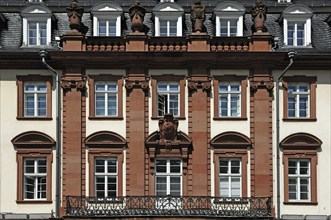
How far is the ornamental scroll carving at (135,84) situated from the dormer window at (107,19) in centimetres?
254

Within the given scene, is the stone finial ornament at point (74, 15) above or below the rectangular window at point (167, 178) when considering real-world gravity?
above

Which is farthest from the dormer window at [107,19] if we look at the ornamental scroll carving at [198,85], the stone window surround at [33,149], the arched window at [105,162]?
the stone window surround at [33,149]

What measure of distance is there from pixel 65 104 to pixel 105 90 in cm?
197

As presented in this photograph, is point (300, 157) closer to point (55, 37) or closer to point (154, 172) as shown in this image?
point (154, 172)

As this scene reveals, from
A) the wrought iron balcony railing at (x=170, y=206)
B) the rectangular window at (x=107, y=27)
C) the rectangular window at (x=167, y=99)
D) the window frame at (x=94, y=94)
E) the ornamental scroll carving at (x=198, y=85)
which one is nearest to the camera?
the wrought iron balcony railing at (x=170, y=206)

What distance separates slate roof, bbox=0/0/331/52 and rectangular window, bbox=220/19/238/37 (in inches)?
21.4

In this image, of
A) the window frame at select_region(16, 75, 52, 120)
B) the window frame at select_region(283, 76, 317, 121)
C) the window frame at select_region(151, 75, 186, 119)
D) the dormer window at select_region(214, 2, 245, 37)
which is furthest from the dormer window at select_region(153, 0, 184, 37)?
the window frame at select_region(16, 75, 52, 120)

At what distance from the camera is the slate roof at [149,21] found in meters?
46.2

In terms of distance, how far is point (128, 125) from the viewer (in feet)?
146

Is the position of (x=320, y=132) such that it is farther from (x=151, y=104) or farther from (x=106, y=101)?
(x=106, y=101)

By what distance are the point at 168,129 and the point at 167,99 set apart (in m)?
1.58

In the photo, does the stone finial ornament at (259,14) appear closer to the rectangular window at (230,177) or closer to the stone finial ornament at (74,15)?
the rectangular window at (230,177)

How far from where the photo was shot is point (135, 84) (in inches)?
1758

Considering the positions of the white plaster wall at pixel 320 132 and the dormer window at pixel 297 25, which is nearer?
the white plaster wall at pixel 320 132
